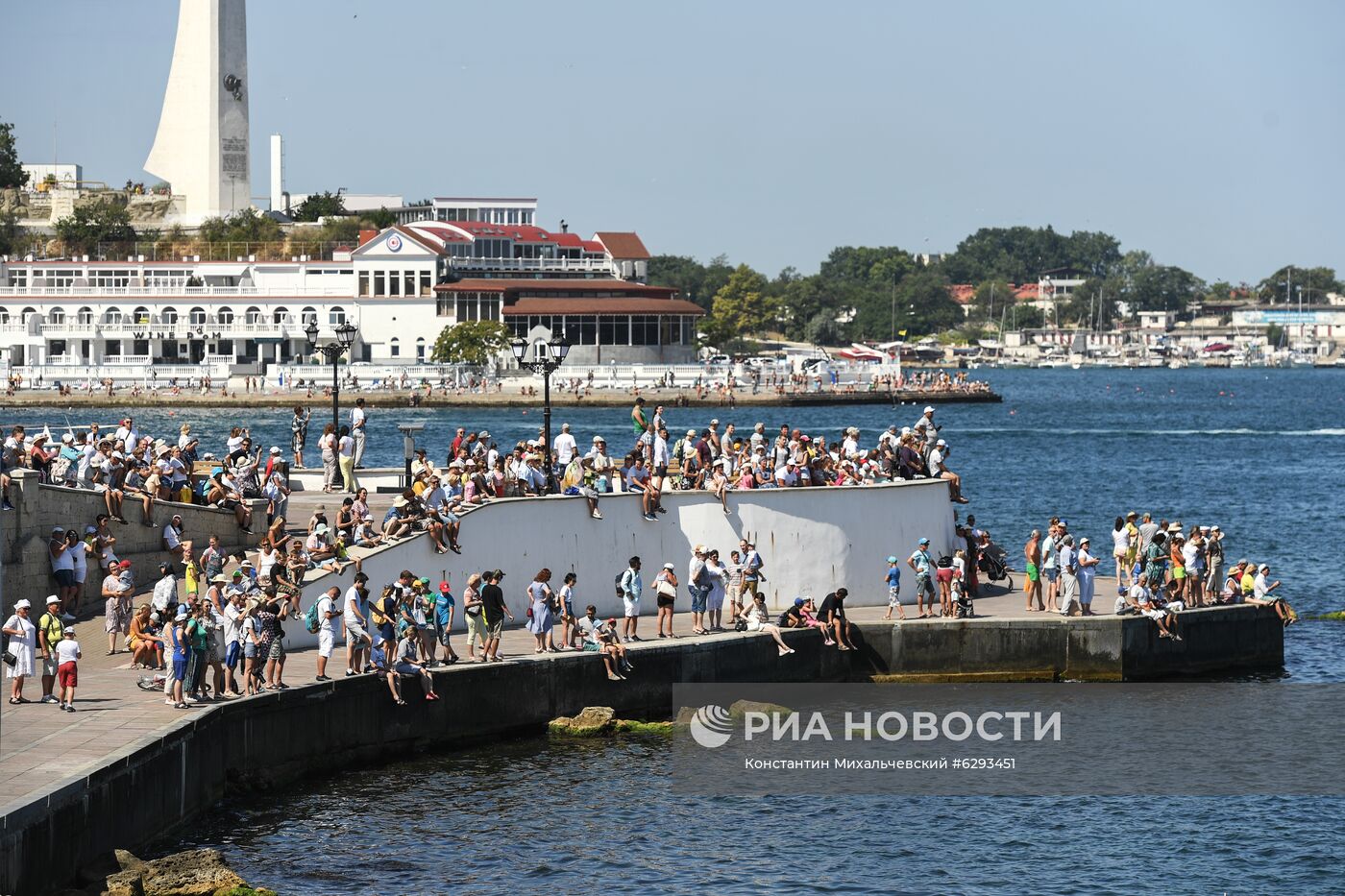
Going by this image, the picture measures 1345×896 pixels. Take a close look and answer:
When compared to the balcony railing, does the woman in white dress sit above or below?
below

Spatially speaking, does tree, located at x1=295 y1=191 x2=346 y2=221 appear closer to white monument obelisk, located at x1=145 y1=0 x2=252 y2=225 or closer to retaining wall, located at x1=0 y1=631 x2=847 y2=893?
white monument obelisk, located at x1=145 y1=0 x2=252 y2=225

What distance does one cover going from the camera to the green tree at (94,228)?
136 meters

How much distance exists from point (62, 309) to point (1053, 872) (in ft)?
359

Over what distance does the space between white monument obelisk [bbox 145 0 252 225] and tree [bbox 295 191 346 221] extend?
654 centimetres

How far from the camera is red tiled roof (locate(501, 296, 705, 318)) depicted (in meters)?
121

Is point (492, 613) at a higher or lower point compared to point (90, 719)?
higher

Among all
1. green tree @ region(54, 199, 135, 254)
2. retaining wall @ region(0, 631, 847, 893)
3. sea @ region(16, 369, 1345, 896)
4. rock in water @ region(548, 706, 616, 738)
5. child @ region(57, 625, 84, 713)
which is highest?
green tree @ region(54, 199, 135, 254)

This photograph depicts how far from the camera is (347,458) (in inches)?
1341

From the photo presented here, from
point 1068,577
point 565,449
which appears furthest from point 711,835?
point 565,449

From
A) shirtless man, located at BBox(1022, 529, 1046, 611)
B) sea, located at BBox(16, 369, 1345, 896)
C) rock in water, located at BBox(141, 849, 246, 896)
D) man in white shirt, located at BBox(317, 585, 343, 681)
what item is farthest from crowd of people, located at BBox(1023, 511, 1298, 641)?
rock in water, located at BBox(141, 849, 246, 896)

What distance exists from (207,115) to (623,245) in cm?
3105

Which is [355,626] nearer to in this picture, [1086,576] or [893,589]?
[893,589]

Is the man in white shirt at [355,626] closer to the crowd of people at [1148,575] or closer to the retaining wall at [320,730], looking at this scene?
the retaining wall at [320,730]

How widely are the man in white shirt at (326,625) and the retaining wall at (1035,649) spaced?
845 centimetres
